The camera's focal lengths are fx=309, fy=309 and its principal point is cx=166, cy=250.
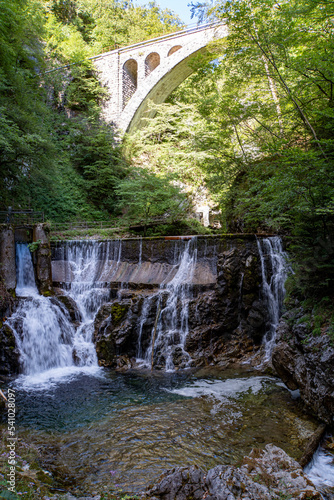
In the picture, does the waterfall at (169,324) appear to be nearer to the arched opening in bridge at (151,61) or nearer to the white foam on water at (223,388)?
the white foam on water at (223,388)

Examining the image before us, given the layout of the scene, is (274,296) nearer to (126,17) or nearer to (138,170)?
(138,170)

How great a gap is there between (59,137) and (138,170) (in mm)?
9355

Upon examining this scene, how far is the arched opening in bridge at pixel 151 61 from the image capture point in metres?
24.7

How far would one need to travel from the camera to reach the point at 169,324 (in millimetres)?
9820

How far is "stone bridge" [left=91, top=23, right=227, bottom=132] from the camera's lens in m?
23.4

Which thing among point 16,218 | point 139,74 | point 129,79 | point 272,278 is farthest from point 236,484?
point 129,79

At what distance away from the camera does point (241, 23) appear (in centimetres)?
749

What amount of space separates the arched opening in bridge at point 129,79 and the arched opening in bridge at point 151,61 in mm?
1151

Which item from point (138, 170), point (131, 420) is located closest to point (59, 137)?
point (138, 170)

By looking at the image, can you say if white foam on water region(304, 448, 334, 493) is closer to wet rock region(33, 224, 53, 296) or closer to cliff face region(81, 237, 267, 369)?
cliff face region(81, 237, 267, 369)

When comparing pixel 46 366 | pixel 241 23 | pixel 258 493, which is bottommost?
pixel 46 366

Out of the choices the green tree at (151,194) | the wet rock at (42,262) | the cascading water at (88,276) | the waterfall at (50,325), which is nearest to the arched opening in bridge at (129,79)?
the green tree at (151,194)

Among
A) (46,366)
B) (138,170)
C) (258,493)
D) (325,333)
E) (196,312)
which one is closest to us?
(258,493)

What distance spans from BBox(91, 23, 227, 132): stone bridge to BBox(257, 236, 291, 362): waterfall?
1703 centimetres
